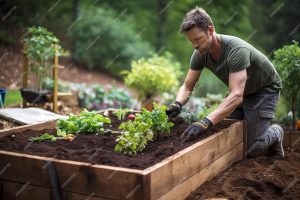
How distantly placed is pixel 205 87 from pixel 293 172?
337 inches

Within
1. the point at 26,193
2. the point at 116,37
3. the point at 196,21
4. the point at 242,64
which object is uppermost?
the point at 116,37

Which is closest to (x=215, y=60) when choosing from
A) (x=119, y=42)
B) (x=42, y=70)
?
(x=42, y=70)

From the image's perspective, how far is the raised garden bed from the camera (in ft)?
8.66

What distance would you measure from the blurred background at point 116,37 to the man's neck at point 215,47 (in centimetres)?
386

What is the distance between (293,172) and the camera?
4.08m

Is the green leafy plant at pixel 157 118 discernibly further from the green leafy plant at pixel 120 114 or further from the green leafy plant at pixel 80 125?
the green leafy plant at pixel 120 114

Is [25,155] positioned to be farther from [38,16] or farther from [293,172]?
[38,16]

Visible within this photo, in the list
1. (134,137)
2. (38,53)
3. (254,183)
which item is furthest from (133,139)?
(38,53)

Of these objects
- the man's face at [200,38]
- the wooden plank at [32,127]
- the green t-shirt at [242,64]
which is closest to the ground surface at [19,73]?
the wooden plank at [32,127]

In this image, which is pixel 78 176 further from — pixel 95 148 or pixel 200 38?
pixel 200 38

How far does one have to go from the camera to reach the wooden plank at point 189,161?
8.83 feet

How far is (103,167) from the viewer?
8.78 feet

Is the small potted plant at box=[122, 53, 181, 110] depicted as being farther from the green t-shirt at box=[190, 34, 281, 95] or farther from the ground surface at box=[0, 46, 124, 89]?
the green t-shirt at box=[190, 34, 281, 95]

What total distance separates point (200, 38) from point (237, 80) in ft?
1.85
